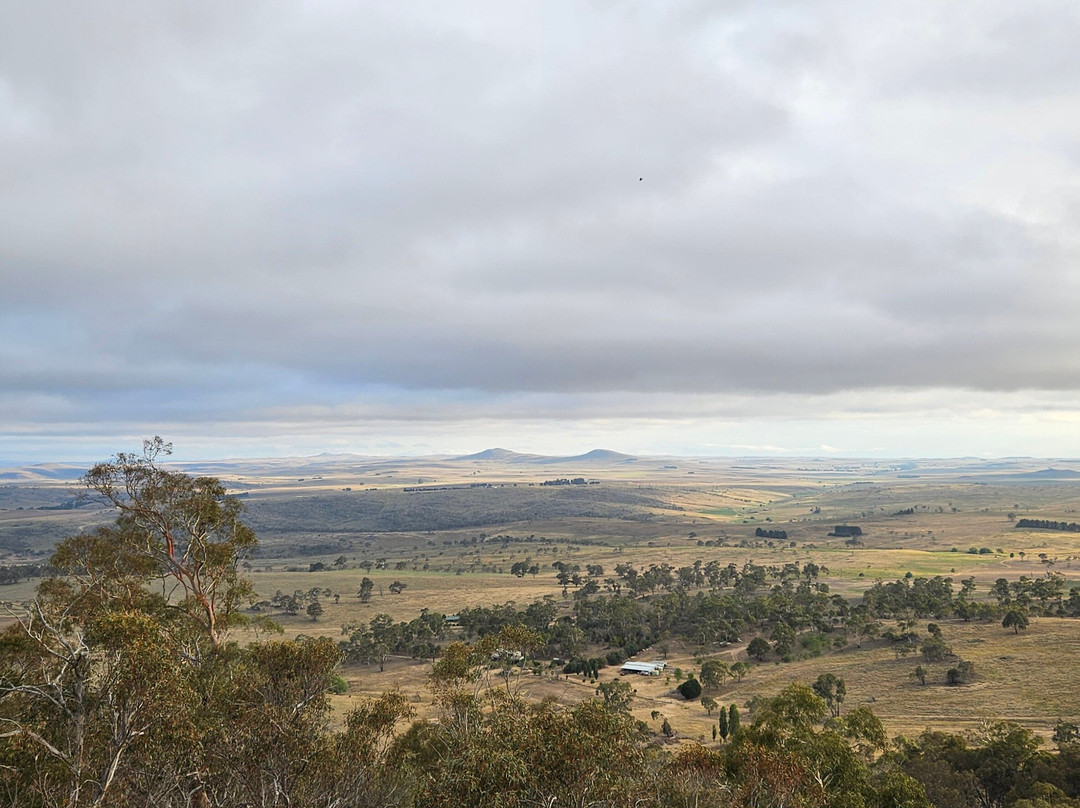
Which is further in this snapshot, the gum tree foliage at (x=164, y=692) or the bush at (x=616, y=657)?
the bush at (x=616, y=657)

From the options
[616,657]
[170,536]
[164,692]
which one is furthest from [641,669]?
[164,692]

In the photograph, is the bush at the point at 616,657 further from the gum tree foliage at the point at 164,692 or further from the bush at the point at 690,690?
the gum tree foliage at the point at 164,692

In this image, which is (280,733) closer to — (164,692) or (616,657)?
(164,692)

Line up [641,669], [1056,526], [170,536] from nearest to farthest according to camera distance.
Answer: [170,536] < [641,669] < [1056,526]

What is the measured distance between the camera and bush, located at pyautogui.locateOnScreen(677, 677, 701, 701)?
219 ft

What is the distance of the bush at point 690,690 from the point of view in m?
66.8

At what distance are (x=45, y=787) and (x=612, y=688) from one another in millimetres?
51256

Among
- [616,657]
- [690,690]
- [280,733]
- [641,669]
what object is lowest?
[616,657]

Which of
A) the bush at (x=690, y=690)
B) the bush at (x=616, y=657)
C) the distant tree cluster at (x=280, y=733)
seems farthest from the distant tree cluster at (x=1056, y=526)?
the distant tree cluster at (x=280, y=733)

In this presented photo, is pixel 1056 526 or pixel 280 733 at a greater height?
pixel 280 733

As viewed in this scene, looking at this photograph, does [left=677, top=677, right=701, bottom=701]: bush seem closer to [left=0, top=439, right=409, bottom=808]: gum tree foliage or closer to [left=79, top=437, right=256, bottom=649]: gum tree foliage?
[left=0, top=439, right=409, bottom=808]: gum tree foliage

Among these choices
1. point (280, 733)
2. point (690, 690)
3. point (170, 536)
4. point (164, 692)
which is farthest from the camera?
point (690, 690)

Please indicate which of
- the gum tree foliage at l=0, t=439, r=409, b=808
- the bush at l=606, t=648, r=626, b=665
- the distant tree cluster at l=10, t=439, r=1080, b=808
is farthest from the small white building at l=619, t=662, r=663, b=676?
the gum tree foliage at l=0, t=439, r=409, b=808

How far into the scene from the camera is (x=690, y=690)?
220 ft
